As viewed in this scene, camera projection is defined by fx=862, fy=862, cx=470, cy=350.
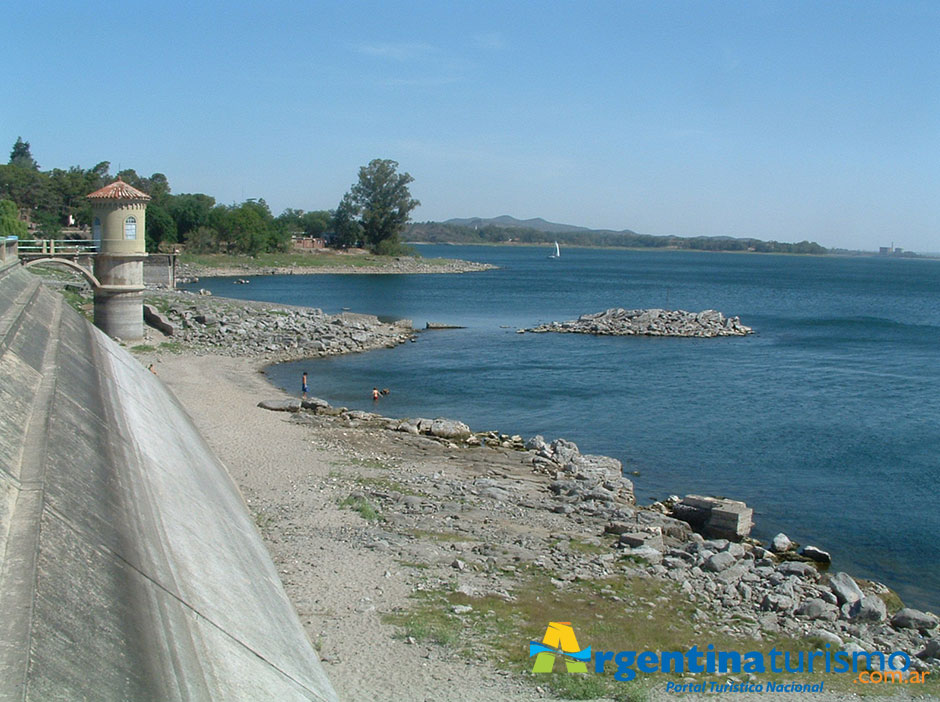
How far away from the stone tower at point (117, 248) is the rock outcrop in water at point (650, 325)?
31601mm

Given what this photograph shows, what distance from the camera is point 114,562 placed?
7445 mm

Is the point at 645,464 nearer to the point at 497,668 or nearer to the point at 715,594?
the point at 715,594

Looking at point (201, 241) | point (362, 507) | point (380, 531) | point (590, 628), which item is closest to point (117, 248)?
point (362, 507)

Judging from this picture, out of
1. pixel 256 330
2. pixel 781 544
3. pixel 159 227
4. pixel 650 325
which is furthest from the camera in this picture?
pixel 159 227

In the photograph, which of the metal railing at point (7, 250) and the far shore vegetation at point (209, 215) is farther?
the far shore vegetation at point (209, 215)

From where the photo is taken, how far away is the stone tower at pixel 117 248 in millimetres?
34781

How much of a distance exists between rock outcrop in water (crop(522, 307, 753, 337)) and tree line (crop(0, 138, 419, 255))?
128 ft

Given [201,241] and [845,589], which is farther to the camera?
[201,241]

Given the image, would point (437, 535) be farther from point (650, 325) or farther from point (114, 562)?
point (650, 325)

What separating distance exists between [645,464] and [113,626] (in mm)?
21201

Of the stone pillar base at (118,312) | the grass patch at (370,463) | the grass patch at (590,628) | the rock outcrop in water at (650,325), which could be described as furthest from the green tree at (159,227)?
the grass patch at (590,628)

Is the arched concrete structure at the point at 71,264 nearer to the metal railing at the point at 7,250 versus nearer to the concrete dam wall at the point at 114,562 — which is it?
the metal railing at the point at 7,250

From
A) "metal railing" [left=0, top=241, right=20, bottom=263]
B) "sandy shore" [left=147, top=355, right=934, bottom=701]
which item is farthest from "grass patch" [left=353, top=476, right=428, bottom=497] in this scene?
"metal railing" [left=0, top=241, right=20, bottom=263]

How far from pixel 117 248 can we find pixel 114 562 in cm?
3022
